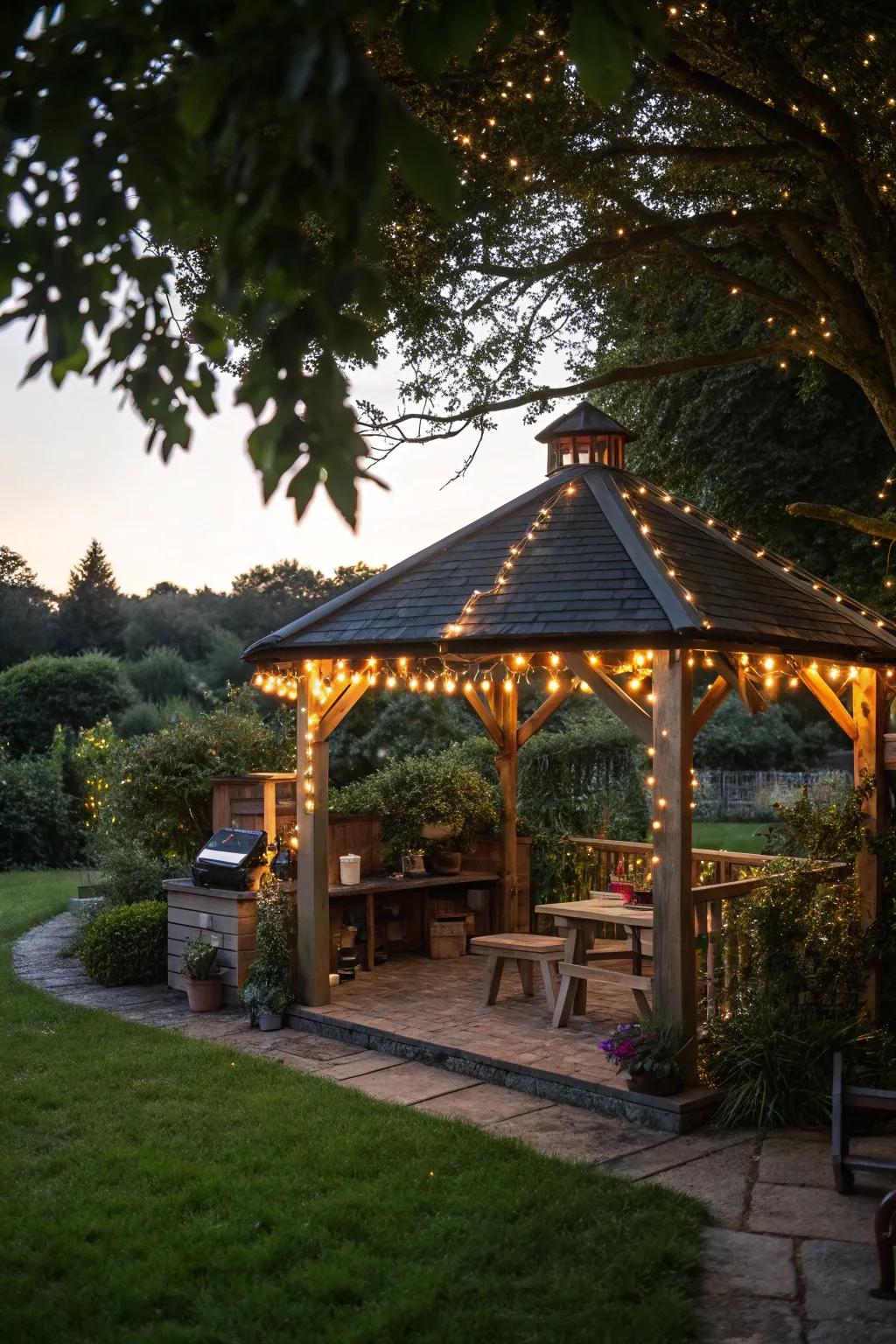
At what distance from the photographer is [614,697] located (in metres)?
7.64

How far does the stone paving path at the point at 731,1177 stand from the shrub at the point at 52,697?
14.7 m

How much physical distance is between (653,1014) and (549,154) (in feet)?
18.8

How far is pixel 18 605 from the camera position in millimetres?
34281

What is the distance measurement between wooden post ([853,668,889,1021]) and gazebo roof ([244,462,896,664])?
15.8 inches

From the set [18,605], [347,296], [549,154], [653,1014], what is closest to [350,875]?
[653,1014]

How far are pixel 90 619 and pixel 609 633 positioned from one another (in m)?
30.7

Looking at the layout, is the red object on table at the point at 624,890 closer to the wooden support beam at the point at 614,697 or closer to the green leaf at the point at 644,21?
the wooden support beam at the point at 614,697

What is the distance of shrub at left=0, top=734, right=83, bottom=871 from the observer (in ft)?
60.6

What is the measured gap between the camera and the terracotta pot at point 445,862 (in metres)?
10.8

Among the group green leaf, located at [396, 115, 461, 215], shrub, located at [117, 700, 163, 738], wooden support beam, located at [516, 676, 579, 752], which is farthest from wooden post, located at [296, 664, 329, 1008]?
shrub, located at [117, 700, 163, 738]

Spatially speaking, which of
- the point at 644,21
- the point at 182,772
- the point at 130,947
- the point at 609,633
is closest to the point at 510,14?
the point at 644,21

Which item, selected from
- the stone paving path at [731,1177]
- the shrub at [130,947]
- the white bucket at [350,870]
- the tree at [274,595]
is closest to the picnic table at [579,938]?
the stone paving path at [731,1177]

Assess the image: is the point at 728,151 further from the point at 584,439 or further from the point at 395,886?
the point at 395,886

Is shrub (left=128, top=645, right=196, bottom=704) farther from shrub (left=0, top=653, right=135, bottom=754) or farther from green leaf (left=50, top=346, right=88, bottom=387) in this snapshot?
green leaf (left=50, top=346, right=88, bottom=387)
